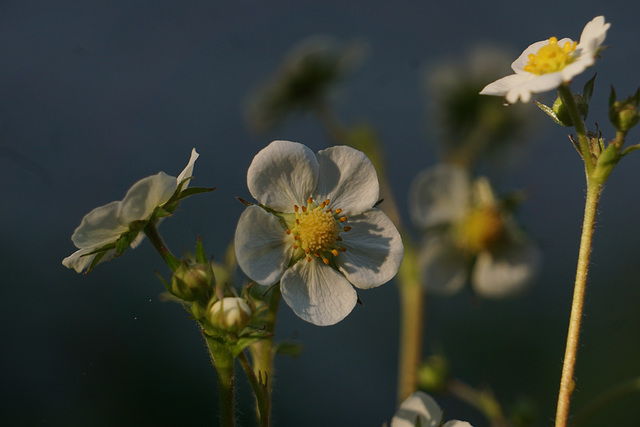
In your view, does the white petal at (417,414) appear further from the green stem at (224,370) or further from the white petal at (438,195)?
the white petal at (438,195)

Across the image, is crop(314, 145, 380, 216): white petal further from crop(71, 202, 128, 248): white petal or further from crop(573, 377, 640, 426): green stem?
crop(573, 377, 640, 426): green stem

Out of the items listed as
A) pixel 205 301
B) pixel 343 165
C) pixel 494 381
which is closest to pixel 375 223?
pixel 343 165

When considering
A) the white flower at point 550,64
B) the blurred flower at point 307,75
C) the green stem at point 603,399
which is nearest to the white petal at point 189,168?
the white flower at point 550,64

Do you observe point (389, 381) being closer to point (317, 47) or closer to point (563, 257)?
point (563, 257)

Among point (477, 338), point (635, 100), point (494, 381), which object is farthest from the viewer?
point (477, 338)

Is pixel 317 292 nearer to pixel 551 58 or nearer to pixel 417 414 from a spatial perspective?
pixel 417 414

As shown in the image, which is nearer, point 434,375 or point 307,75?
point 434,375

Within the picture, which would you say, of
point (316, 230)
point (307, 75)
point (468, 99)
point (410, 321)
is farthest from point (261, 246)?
point (468, 99)
